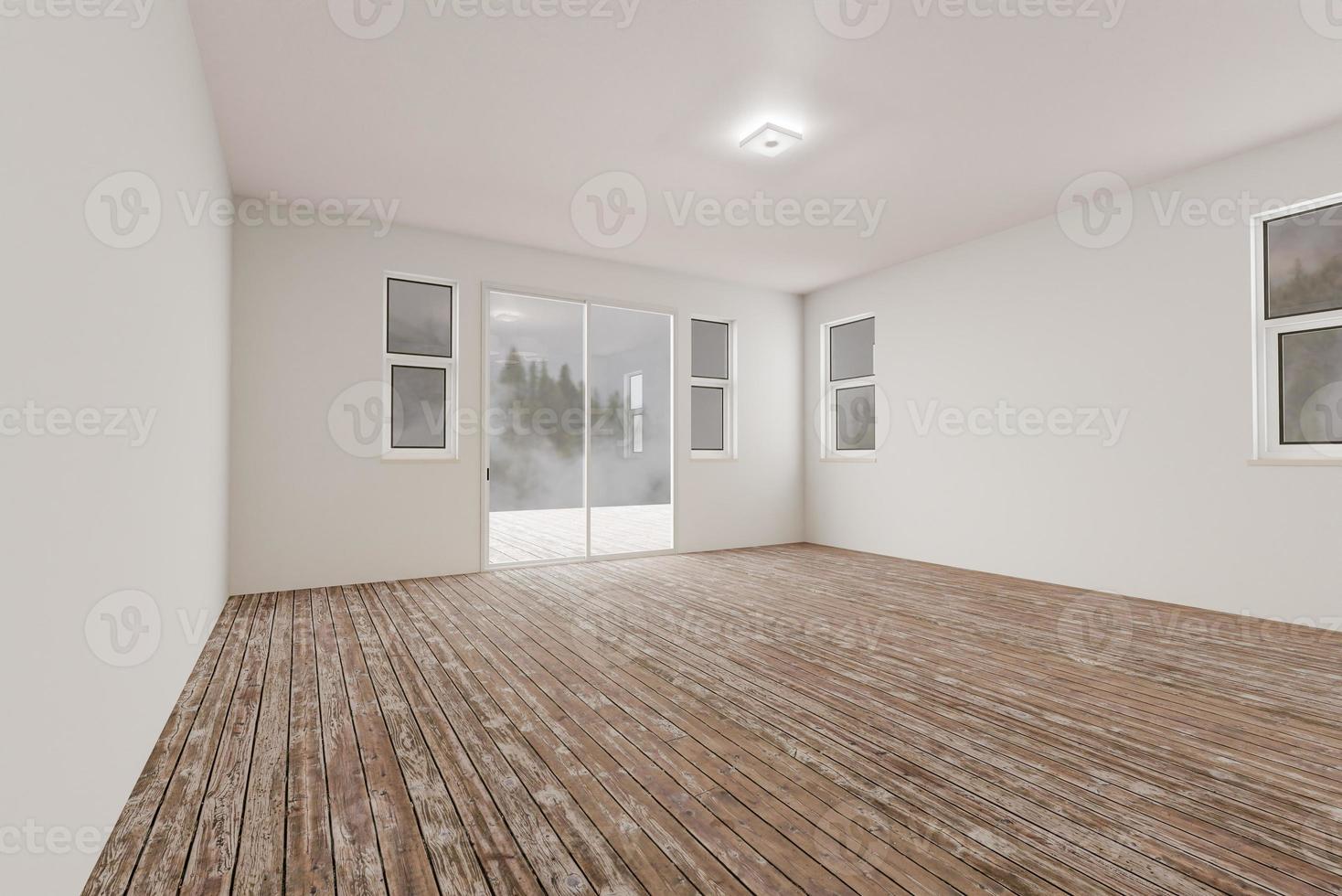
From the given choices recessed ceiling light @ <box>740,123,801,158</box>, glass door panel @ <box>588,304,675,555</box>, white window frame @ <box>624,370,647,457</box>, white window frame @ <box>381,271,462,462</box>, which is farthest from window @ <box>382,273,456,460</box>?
recessed ceiling light @ <box>740,123,801,158</box>

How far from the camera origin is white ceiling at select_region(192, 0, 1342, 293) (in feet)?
9.54

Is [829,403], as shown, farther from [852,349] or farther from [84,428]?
[84,428]

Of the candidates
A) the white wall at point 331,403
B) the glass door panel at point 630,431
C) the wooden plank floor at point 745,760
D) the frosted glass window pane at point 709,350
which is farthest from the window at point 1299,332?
the white wall at point 331,403

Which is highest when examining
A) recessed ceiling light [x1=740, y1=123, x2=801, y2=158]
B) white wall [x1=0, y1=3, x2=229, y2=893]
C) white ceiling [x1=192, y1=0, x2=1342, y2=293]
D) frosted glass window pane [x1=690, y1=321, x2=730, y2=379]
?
white ceiling [x1=192, y1=0, x2=1342, y2=293]

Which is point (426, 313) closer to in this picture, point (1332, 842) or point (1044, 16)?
point (1044, 16)

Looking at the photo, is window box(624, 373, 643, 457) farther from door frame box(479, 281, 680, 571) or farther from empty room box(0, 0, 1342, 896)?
door frame box(479, 281, 680, 571)

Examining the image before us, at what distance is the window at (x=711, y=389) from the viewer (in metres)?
7.03

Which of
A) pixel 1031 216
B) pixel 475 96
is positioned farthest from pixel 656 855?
pixel 1031 216

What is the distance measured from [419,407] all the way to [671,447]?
2.51m

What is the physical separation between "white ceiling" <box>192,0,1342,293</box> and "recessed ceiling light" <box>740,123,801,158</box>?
0.09 meters

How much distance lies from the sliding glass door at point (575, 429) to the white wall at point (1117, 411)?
7.93 ft

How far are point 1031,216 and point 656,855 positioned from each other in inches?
216

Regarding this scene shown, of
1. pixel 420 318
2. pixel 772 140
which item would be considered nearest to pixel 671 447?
pixel 420 318

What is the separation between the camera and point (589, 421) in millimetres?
6156
